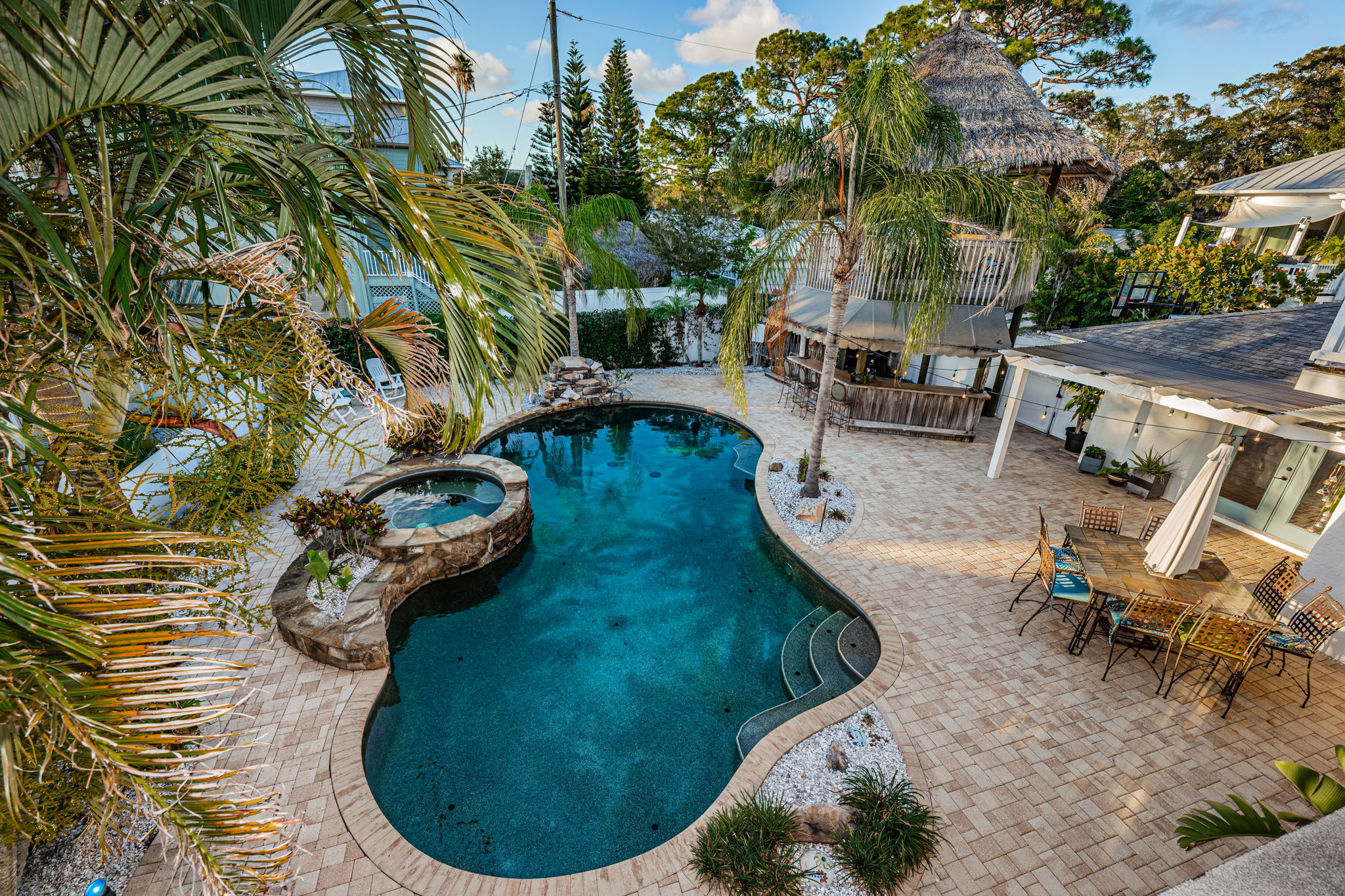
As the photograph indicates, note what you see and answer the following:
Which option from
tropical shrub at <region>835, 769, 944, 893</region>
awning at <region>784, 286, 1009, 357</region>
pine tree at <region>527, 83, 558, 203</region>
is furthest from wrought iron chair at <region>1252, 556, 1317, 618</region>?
pine tree at <region>527, 83, 558, 203</region>

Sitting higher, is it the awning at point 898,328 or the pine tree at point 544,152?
the pine tree at point 544,152

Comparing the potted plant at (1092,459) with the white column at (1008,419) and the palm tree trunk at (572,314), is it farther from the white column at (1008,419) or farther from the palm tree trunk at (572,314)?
the palm tree trunk at (572,314)

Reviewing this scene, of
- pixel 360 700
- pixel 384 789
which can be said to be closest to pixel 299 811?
pixel 384 789

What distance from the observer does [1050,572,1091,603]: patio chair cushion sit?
20.2ft

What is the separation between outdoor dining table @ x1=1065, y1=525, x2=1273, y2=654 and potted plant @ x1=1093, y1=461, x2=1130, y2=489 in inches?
174

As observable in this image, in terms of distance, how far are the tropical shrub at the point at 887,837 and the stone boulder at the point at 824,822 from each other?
5cm

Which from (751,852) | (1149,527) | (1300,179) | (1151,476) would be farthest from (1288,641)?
(1300,179)

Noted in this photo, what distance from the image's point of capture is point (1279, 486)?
8.45m

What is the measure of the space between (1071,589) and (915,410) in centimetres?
720

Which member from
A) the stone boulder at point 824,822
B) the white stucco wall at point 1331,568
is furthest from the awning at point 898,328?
the stone boulder at point 824,822

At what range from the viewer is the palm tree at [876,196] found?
669 cm

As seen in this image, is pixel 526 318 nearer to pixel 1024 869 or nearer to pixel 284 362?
pixel 284 362

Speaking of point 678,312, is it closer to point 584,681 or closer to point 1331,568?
point 584,681

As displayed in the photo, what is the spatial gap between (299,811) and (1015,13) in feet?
109
